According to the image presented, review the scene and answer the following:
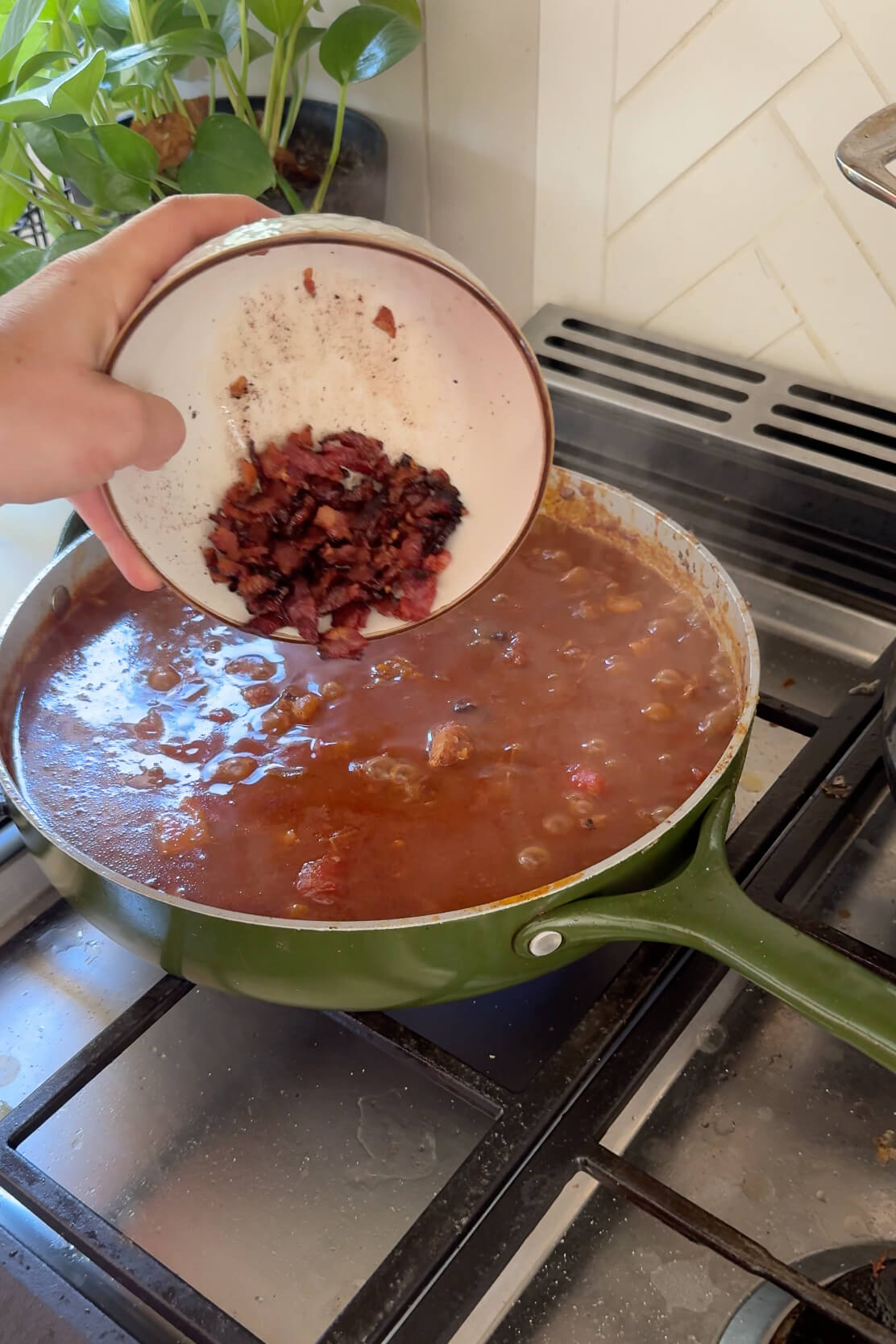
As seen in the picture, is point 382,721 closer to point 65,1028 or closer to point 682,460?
point 65,1028

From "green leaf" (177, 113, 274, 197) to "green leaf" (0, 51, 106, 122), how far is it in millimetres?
134

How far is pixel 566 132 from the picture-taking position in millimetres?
1187

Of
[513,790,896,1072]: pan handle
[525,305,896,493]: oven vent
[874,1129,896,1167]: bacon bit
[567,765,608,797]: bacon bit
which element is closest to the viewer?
[513,790,896,1072]: pan handle

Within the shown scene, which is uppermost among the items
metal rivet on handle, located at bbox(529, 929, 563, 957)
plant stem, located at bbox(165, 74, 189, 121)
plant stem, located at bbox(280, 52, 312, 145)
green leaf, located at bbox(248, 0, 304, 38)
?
green leaf, located at bbox(248, 0, 304, 38)

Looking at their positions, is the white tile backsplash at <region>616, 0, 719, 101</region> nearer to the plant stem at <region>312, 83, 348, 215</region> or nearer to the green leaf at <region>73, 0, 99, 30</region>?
the plant stem at <region>312, 83, 348, 215</region>

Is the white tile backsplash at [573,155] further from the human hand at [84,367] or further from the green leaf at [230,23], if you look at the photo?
the human hand at [84,367]

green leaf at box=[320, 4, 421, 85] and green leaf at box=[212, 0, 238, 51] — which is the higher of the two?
green leaf at box=[212, 0, 238, 51]

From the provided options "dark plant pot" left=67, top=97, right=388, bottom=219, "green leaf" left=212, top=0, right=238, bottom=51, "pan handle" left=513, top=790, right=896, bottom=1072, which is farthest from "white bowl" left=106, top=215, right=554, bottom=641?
"green leaf" left=212, top=0, right=238, bottom=51

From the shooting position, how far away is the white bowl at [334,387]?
77 centimetres

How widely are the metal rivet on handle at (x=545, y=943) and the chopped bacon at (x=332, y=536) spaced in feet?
0.90

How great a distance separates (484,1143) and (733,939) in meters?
0.19

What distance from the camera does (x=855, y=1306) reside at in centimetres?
63

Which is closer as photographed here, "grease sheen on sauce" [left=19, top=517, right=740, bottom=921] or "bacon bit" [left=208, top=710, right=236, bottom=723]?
"grease sheen on sauce" [left=19, top=517, right=740, bottom=921]

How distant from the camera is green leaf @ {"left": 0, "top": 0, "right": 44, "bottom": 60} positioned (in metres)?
1.00
